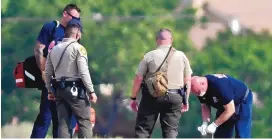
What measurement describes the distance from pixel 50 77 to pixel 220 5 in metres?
65.0

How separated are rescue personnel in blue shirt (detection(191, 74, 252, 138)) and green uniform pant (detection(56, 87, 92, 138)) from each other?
4.13 feet

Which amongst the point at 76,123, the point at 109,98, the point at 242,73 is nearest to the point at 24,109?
the point at 109,98

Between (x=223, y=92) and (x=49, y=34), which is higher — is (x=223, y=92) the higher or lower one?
the lower one

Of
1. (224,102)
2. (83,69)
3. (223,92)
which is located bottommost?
(224,102)

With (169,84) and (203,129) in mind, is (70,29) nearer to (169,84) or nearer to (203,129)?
(169,84)

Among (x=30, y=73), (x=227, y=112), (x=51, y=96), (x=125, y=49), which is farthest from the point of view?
(x=125, y=49)

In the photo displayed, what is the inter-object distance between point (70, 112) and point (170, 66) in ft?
3.89

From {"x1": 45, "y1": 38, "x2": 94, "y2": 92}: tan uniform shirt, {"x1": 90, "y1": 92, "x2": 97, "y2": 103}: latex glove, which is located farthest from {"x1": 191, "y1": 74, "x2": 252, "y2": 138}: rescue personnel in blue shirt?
{"x1": 45, "y1": 38, "x2": 94, "y2": 92}: tan uniform shirt

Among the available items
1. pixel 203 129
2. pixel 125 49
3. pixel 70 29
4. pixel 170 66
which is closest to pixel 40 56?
pixel 70 29

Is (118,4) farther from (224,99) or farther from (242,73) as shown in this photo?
(224,99)

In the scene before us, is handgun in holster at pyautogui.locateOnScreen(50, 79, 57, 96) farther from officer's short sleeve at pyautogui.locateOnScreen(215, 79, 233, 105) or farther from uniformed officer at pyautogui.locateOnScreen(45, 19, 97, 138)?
officer's short sleeve at pyautogui.locateOnScreen(215, 79, 233, 105)

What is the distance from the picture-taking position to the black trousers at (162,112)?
12.4 m

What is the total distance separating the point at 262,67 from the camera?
61031 mm

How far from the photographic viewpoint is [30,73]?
Result: 1309 cm
